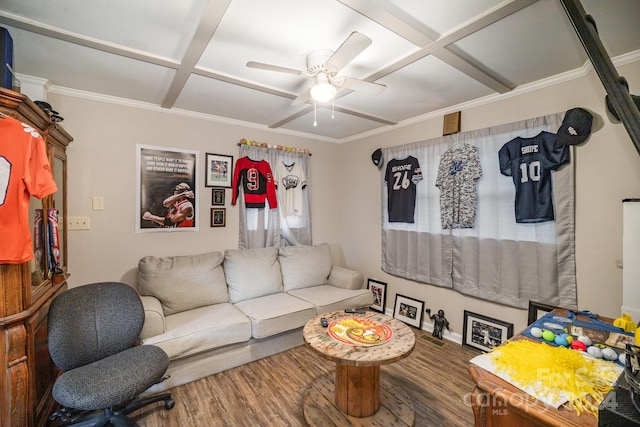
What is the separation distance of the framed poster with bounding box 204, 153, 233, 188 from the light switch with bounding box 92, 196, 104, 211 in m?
0.94

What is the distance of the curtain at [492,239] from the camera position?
7.23 ft

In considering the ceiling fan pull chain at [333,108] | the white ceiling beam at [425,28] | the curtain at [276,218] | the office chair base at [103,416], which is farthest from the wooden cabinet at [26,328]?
the ceiling fan pull chain at [333,108]

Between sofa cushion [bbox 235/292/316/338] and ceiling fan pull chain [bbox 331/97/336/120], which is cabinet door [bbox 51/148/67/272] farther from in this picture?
ceiling fan pull chain [bbox 331/97/336/120]

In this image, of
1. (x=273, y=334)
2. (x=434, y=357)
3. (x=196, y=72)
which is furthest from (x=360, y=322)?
Result: (x=196, y=72)

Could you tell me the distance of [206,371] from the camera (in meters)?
2.28

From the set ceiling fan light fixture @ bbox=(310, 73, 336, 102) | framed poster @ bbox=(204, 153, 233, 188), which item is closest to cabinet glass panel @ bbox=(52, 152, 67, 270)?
framed poster @ bbox=(204, 153, 233, 188)

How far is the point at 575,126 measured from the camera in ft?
6.77

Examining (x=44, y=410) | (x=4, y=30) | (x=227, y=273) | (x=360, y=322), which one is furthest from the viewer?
(x=227, y=273)

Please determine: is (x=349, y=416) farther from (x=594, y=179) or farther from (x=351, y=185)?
(x=351, y=185)

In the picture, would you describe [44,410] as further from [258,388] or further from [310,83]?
[310,83]

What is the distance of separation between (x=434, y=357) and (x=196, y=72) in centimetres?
317

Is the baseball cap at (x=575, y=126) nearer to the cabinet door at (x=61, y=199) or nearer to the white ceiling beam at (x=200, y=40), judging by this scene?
the white ceiling beam at (x=200, y=40)

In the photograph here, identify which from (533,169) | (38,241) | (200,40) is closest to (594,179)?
(533,169)

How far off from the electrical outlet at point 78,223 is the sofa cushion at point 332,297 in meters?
2.04
